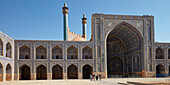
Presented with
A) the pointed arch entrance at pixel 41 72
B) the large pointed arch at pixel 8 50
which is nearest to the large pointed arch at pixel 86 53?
the pointed arch entrance at pixel 41 72

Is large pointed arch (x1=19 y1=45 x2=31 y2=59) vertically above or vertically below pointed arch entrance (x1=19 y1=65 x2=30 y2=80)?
above

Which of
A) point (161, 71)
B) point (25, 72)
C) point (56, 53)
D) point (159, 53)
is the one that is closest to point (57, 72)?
point (56, 53)

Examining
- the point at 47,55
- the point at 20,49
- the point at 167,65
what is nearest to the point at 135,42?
the point at 167,65

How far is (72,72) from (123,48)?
14647 millimetres

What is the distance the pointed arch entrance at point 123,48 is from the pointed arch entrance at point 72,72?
667 centimetres

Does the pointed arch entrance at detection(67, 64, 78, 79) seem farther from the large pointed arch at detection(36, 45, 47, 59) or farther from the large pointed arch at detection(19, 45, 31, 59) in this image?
the large pointed arch at detection(19, 45, 31, 59)

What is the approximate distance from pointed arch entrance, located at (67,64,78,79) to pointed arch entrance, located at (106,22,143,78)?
6669 mm

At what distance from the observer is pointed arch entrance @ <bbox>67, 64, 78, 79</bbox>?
38562 mm

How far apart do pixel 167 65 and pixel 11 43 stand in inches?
1092

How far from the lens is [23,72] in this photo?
37344mm

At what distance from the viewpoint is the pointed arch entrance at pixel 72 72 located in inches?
1518

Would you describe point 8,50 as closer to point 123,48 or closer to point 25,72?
point 25,72

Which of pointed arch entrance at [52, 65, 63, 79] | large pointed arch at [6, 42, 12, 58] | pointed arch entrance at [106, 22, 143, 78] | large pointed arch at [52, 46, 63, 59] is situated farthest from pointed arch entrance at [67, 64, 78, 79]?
large pointed arch at [6, 42, 12, 58]

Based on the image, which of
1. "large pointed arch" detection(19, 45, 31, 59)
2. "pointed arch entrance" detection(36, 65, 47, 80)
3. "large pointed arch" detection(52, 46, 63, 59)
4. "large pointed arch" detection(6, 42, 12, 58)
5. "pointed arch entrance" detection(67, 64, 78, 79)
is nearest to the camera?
"large pointed arch" detection(6, 42, 12, 58)
